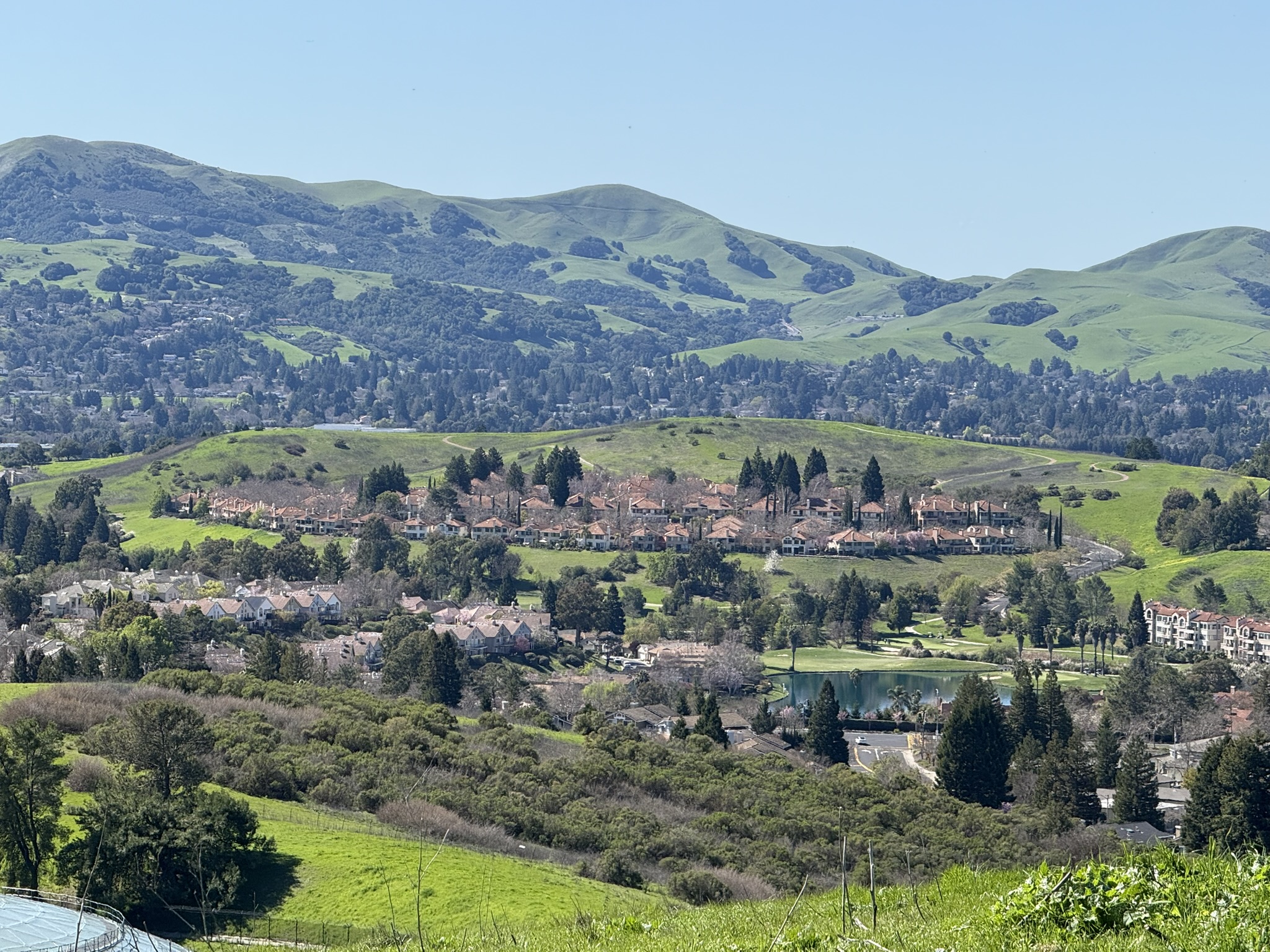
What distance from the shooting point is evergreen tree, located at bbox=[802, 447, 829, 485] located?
137m

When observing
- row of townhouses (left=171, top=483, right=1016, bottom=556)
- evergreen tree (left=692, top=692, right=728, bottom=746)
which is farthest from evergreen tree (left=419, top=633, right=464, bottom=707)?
row of townhouses (left=171, top=483, right=1016, bottom=556)

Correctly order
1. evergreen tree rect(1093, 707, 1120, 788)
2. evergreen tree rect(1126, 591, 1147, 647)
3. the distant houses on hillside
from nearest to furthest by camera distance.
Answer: evergreen tree rect(1093, 707, 1120, 788)
evergreen tree rect(1126, 591, 1147, 647)
the distant houses on hillside

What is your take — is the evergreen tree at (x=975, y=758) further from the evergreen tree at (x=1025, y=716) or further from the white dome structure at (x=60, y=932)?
the white dome structure at (x=60, y=932)

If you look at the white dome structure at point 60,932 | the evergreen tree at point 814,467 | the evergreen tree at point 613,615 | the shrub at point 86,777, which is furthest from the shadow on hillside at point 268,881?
the evergreen tree at point 814,467

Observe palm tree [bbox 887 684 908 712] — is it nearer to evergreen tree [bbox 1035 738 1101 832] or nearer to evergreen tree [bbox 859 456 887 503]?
evergreen tree [bbox 1035 738 1101 832]

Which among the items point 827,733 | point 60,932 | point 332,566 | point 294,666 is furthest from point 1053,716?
point 60,932

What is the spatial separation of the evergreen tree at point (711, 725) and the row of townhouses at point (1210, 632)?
41178mm

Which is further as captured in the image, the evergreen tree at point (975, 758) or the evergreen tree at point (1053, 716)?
the evergreen tree at point (1053, 716)

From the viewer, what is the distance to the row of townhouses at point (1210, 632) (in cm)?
9488

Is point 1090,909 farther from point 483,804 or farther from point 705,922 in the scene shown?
point 483,804

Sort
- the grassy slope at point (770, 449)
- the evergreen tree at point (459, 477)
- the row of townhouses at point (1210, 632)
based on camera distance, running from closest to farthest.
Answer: the row of townhouses at point (1210, 632)
the grassy slope at point (770, 449)
the evergreen tree at point (459, 477)

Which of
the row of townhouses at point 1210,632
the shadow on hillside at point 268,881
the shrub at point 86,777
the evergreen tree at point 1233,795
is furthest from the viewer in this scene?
the row of townhouses at point 1210,632

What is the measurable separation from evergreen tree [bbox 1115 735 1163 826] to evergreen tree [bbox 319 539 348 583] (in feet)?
199

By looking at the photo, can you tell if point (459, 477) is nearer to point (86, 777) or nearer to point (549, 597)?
point (549, 597)
